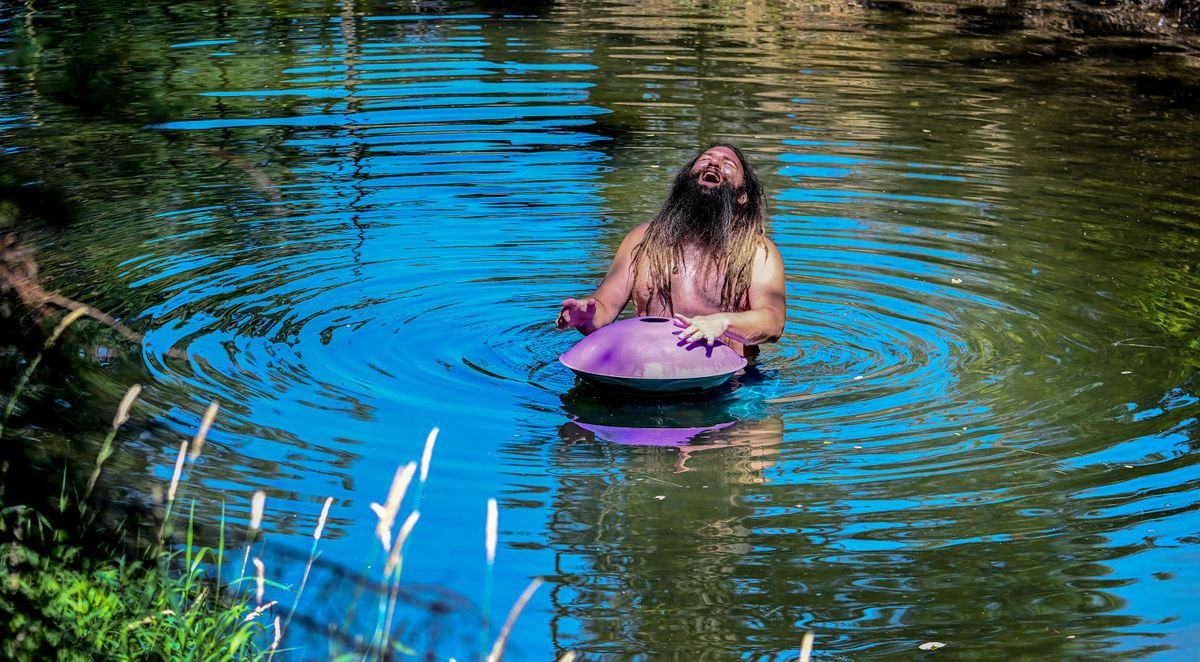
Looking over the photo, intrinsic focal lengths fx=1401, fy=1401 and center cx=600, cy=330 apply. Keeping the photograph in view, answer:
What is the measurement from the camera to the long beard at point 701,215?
23.7ft

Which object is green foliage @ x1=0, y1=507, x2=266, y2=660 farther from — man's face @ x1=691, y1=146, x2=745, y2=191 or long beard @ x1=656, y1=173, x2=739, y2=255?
man's face @ x1=691, y1=146, x2=745, y2=191

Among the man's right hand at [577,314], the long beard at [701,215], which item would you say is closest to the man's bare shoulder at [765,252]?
the long beard at [701,215]

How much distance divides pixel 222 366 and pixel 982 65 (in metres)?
12.9

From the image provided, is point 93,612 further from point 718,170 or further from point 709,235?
point 718,170

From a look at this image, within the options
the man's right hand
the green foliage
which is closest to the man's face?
the man's right hand

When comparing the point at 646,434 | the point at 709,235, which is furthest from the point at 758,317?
the point at 646,434

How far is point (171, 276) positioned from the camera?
8.58m

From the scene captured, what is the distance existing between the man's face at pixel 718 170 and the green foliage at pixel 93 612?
3.85 m

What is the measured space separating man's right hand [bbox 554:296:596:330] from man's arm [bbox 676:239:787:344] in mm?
479

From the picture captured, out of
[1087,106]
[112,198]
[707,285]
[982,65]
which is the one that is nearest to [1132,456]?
[707,285]

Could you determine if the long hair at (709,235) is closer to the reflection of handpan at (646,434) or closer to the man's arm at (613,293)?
the man's arm at (613,293)

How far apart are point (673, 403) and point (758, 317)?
63 cm

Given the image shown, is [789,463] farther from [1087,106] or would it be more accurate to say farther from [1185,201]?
[1087,106]

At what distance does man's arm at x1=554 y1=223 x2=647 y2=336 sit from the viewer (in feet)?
22.7
